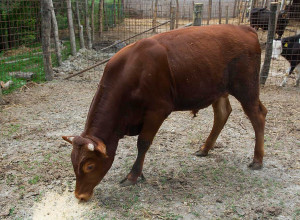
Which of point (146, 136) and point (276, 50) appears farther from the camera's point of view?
point (276, 50)

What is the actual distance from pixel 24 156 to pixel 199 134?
2620 mm

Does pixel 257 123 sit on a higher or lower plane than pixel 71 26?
lower

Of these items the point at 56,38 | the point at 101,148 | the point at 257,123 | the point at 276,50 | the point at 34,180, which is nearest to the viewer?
the point at 101,148

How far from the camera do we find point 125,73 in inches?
131

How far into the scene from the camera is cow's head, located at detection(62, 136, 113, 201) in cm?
301

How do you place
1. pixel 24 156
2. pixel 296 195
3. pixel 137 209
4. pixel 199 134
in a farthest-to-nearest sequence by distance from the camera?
pixel 199 134 → pixel 24 156 → pixel 296 195 → pixel 137 209

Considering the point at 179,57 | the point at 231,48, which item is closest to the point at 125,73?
the point at 179,57

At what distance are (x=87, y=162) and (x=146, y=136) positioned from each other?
0.73 metres

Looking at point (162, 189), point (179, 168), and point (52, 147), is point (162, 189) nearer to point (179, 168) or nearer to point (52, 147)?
point (179, 168)

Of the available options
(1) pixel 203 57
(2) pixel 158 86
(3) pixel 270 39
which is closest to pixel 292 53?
(3) pixel 270 39

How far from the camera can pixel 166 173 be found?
13.1ft

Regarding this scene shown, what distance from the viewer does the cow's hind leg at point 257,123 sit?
392cm

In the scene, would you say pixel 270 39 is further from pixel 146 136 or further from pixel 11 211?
pixel 11 211

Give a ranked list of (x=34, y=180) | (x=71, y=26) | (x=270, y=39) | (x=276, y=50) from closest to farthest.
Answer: (x=34, y=180), (x=270, y=39), (x=71, y=26), (x=276, y=50)
